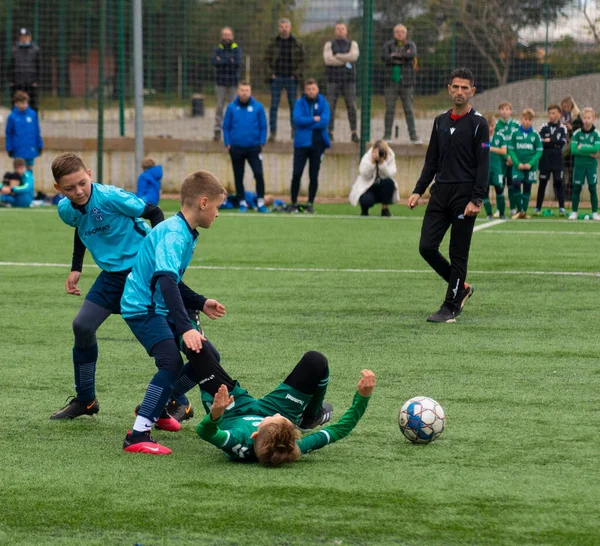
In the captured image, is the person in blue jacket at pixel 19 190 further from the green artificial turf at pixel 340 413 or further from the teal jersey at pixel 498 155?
the teal jersey at pixel 498 155

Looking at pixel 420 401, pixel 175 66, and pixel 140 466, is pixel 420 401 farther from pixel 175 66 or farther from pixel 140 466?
pixel 175 66

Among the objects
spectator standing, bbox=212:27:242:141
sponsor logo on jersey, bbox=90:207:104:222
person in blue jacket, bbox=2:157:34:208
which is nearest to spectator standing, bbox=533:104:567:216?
spectator standing, bbox=212:27:242:141

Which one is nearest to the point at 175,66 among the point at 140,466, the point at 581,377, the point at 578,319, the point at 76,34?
the point at 76,34

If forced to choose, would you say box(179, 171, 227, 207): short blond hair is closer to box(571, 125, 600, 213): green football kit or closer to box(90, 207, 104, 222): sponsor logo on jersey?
box(90, 207, 104, 222): sponsor logo on jersey

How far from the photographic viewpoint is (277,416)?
5016mm

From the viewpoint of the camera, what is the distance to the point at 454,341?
8180 millimetres

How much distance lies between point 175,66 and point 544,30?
7043 millimetres

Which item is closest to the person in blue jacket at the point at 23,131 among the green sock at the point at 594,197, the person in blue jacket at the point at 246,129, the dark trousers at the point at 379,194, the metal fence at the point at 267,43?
the metal fence at the point at 267,43

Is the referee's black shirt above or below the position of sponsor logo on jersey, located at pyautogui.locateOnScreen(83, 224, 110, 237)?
above

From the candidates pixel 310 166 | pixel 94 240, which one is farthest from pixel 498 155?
pixel 94 240

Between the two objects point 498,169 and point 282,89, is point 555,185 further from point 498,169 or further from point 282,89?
point 282,89

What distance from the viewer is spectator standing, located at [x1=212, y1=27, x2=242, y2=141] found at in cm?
2083

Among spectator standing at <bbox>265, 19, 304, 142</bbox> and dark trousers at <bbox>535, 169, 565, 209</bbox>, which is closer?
dark trousers at <bbox>535, 169, 565, 209</bbox>

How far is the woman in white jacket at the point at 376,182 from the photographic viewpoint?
1784 centimetres
